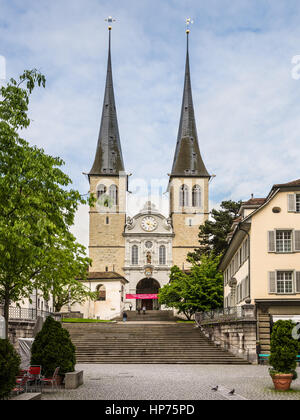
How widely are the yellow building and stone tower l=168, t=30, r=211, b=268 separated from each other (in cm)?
6212

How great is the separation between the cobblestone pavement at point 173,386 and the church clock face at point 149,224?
234ft

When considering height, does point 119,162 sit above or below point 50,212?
above

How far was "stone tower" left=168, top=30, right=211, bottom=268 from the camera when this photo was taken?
316ft

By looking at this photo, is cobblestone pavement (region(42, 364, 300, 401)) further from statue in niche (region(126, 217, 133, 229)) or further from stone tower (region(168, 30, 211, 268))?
statue in niche (region(126, 217, 133, 229))

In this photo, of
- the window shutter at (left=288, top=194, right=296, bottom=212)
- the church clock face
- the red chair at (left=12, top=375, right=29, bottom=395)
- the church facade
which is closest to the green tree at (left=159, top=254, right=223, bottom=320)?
the window shutter at (left=288, top=194, right=296, bottom=212)

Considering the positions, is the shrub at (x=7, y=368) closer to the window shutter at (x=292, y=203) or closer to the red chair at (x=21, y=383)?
the red chair at (x=21, y=383)

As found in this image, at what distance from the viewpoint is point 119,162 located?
10162 centimetres

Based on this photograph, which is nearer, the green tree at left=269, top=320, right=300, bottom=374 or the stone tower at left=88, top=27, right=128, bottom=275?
the green tree at left=269, top=320, right=300, bottom=374

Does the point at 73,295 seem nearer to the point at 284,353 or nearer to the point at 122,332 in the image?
the point at 122,332


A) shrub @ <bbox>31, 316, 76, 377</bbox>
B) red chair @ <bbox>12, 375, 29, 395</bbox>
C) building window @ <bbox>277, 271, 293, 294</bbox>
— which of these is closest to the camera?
red chair @ <bbox>12, 375, 29, 395</bbox>

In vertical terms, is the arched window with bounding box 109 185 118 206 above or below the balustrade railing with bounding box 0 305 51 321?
above

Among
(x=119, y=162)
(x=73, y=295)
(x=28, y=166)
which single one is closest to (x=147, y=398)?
(x=28, y=166)

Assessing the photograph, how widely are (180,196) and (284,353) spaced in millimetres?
82251

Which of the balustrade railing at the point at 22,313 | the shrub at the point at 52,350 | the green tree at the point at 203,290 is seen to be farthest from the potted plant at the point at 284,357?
the green tree at the point at 203,290
